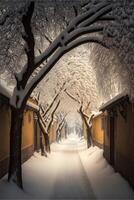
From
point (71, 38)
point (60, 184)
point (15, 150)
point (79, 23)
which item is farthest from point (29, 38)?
point (60, 184)

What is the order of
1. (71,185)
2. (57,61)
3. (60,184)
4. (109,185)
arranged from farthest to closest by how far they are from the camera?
1. (60,184)
2. (71,185)
3. (109,185)
4. (57,61)

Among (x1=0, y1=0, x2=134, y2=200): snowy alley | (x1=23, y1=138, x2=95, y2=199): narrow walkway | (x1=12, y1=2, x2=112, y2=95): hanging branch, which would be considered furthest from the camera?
(x1=23, y1=138, x2=95, y2=199): narrow walkway

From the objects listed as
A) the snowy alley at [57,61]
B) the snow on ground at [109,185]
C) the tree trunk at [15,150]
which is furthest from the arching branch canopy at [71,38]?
the snow on ground at [109,185]

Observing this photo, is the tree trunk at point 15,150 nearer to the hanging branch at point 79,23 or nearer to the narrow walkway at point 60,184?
the narrow walkway at point 60,184

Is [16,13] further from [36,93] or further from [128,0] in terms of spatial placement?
[36,93]

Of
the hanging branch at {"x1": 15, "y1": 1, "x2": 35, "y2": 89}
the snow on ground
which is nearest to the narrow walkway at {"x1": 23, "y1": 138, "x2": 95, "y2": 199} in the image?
the snow on ground

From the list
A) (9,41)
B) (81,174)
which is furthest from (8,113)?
(9,41)

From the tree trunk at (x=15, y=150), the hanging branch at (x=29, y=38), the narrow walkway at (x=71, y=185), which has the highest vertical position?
the hanging branch at (x=29, y=38)

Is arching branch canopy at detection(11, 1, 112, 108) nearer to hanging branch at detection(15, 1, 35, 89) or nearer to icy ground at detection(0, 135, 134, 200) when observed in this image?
hanging branch at detection(15, 1, 35, 89)

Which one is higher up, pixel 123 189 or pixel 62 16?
pixel 62 16

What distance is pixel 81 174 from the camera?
1984 centimetres

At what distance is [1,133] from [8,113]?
2.59 m

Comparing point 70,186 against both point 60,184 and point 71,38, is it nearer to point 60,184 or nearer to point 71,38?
point 60,184

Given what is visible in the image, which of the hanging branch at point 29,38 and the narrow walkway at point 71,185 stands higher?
the hanging branch at point 29,38
